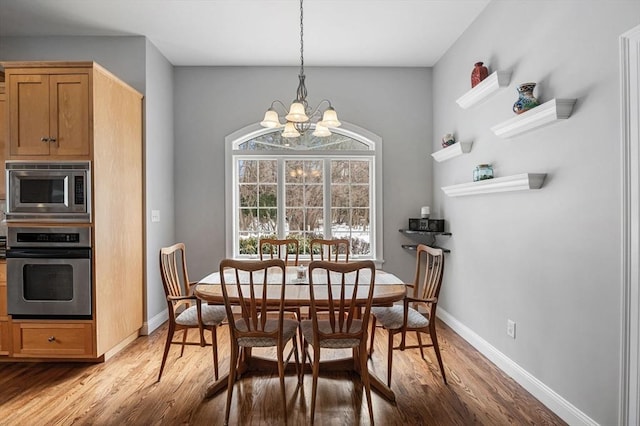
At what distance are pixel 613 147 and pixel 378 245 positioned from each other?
9.34ft

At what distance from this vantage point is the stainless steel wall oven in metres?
2.94

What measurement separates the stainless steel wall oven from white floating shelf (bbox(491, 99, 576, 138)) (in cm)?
323

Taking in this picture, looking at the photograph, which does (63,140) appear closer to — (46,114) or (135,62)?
(46,114)

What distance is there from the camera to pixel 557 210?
2.29m

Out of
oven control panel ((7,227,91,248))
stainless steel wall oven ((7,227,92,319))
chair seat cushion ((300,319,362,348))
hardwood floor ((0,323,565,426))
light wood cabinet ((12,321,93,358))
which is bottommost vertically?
hardwood floor ((0,323,565,426))

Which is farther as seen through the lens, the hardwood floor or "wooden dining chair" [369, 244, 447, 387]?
"wooden dining chair" [369, 244, 447, 387]

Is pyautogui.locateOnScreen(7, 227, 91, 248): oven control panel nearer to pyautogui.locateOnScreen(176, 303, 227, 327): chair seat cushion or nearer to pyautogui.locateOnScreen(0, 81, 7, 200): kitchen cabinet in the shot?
pyautogui.locateOnScreen(0, 81, 7, 200): kitchen cabinet

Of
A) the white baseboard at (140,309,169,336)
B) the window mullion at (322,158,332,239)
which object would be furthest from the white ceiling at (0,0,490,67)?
the white baseboard at (140,309,169,336)

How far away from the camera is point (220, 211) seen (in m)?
4.48

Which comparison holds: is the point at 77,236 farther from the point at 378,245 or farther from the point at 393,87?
the point at 393,87

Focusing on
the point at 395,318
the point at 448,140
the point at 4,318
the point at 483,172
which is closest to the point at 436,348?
the point at 395,318

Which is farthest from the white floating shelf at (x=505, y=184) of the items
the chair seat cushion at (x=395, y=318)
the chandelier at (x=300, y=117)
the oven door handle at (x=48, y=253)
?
the oven door handle at (x=48, y=253)

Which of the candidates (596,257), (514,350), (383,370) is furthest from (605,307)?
(383,370)

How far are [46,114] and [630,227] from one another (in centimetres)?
390
